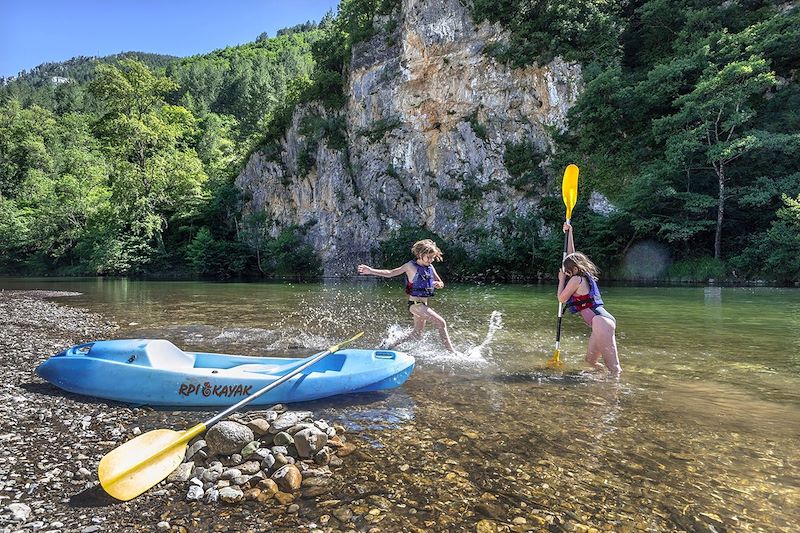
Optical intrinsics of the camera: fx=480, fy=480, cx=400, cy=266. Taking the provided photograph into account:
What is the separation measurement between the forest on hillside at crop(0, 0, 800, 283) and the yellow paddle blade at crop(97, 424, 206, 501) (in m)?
23.5

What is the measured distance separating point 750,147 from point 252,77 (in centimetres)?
7746

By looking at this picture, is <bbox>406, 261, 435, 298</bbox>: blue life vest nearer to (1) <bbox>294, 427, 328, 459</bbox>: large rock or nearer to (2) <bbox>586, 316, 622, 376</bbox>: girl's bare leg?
(2) <bbox>586, 316, 622, 376</bbox>: girl's bare leg

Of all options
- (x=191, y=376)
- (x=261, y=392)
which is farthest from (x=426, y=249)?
(x=191, y=376)

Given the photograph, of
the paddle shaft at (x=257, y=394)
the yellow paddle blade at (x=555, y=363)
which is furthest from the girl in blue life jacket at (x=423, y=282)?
the paddle shaft at (x=257, y=394)

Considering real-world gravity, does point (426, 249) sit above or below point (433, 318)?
above

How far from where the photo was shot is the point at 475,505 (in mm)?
3031

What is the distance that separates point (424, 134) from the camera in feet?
115

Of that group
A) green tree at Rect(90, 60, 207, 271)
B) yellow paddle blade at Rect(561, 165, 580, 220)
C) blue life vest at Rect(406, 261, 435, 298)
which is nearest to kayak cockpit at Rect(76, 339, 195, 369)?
blue life vest at Rect(406, 261, 435, 298)

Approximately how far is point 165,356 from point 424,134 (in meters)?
31.5

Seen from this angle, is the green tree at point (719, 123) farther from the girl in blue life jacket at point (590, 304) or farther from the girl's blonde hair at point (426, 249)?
the girl's blonde hair at point (426, 249)

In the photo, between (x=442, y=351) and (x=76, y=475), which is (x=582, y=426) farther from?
(x=76, y=475)

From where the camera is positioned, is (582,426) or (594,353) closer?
(582,426)

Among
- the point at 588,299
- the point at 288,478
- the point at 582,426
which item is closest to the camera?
the point at 288,478

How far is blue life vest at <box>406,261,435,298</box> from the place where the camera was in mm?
7473
